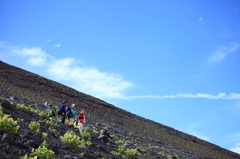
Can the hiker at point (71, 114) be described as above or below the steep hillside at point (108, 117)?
below

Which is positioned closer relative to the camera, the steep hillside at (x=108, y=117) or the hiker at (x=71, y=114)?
the hiker at (x=71, y=114)

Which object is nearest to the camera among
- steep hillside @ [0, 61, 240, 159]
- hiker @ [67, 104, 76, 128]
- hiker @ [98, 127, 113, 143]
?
hiker @ [67, 104, 76, 128]

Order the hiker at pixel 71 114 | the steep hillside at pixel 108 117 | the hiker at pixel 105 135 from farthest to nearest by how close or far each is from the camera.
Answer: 1. the steep hillside at pixel 108 117
2. the hiker at pixel 105 135
3. the hiker at pixel 71 114

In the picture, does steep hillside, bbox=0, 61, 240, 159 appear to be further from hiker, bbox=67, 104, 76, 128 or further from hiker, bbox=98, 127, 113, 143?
hiker, bbox=67, 104, 76, 128

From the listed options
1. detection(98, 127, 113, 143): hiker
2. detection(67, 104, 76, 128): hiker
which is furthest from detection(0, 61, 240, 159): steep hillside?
detection(67, 104, 76, 128): hiker

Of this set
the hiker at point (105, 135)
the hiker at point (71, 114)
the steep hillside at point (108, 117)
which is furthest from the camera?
the steep hillside at point (108, 117)

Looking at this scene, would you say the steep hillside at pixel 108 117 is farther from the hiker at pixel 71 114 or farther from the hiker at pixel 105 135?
the hiker at pixel 71 114

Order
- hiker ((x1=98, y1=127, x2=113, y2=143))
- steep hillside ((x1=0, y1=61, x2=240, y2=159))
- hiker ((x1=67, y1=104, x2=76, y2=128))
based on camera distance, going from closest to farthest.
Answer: hiker ((x1=67, y1=104, x2=76, y2=128))
hiker ((x1=98, y1=127, x2=113, y2=143))
steep hillside ((x1=0, y1=61, x2=240, y2=159))

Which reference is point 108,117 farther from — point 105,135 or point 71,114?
point 71,114

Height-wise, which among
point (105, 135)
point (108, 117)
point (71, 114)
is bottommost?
point (105, 135)

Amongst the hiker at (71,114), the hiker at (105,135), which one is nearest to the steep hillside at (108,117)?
the hiker at (105,135)

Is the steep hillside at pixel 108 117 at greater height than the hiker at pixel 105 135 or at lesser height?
greater

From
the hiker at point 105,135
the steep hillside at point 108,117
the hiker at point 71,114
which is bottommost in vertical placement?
the hiker at point 105,135

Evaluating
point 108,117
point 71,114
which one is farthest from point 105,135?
point 108,117
